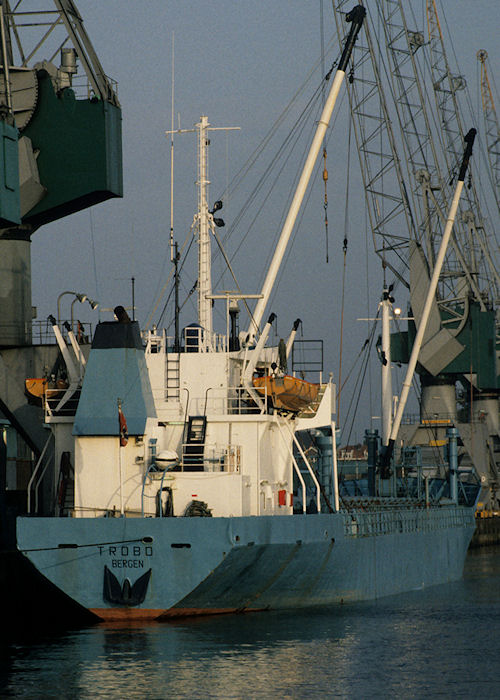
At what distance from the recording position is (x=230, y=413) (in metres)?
36.8

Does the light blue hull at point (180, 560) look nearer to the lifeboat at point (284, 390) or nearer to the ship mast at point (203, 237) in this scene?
the lifeboat at point (284, 390)

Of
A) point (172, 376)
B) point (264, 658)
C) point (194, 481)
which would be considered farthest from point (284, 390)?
point (264, 658)

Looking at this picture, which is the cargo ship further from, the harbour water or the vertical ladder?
the harbour water

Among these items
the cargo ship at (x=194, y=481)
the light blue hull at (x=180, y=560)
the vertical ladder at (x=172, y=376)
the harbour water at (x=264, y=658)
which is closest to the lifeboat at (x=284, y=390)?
the cargo ship at (x=194, y=481)

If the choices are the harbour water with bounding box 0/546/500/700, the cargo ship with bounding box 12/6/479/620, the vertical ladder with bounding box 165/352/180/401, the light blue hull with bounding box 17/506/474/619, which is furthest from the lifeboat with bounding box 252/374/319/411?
the harbour water with bounding box 0/546/500/700

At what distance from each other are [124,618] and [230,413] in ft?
24.1

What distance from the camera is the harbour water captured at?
26484 millimetres

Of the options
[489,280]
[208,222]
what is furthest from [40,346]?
[489,280]

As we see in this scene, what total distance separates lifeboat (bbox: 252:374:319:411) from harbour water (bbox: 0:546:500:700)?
640 cm

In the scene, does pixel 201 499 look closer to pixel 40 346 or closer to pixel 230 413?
pixel 230 413

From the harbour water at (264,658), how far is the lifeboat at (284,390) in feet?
A: 21.0

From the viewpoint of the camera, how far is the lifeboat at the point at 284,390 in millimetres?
36531

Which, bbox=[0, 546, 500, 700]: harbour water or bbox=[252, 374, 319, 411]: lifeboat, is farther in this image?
bbox=[252, 374, 319, 411]: lifeboat

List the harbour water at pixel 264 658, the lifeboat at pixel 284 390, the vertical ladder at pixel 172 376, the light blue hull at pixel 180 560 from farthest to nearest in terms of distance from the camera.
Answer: the vertical ladder at pixel 172 376, the lifeboat at pixel 284 390, the light blue hull at pixel 180 560, the harbour water at pixel 264 658
